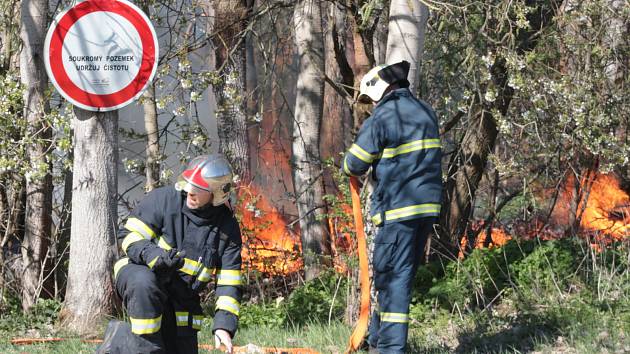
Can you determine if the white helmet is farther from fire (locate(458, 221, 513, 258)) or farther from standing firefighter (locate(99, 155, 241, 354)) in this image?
fire (locate(458, 221, 513, 258))

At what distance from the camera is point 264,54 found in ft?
26.7

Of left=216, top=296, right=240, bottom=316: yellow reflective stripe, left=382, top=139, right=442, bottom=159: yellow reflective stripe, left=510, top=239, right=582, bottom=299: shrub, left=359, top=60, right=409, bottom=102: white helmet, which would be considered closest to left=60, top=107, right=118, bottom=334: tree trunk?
left=359, top=60, right=409, bottom=102: white helmet

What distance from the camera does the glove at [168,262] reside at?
4527 mm

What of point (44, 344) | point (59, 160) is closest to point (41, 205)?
Answer: point (59, 160)

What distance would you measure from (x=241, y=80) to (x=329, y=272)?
206 cm

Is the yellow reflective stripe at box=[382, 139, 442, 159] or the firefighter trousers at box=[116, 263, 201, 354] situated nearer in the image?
the firefighter trousers at box=[116, 263, 201, 354]

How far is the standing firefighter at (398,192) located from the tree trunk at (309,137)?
3436mm

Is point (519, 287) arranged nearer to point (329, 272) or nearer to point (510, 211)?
point (329, 272)

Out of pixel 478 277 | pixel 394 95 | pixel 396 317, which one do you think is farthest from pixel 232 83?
pixel 396 317

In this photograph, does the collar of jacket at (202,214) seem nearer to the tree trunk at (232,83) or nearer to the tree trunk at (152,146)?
the tree trunk at (232,83)

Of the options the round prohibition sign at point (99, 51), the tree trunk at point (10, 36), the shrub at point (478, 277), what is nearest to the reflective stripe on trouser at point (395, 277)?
the shrub at point (478, 277)

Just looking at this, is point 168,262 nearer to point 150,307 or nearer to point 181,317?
point 150,307

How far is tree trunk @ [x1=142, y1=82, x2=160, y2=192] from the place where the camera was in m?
8.22

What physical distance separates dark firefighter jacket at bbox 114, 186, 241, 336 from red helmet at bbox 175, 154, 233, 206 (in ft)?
0.44
